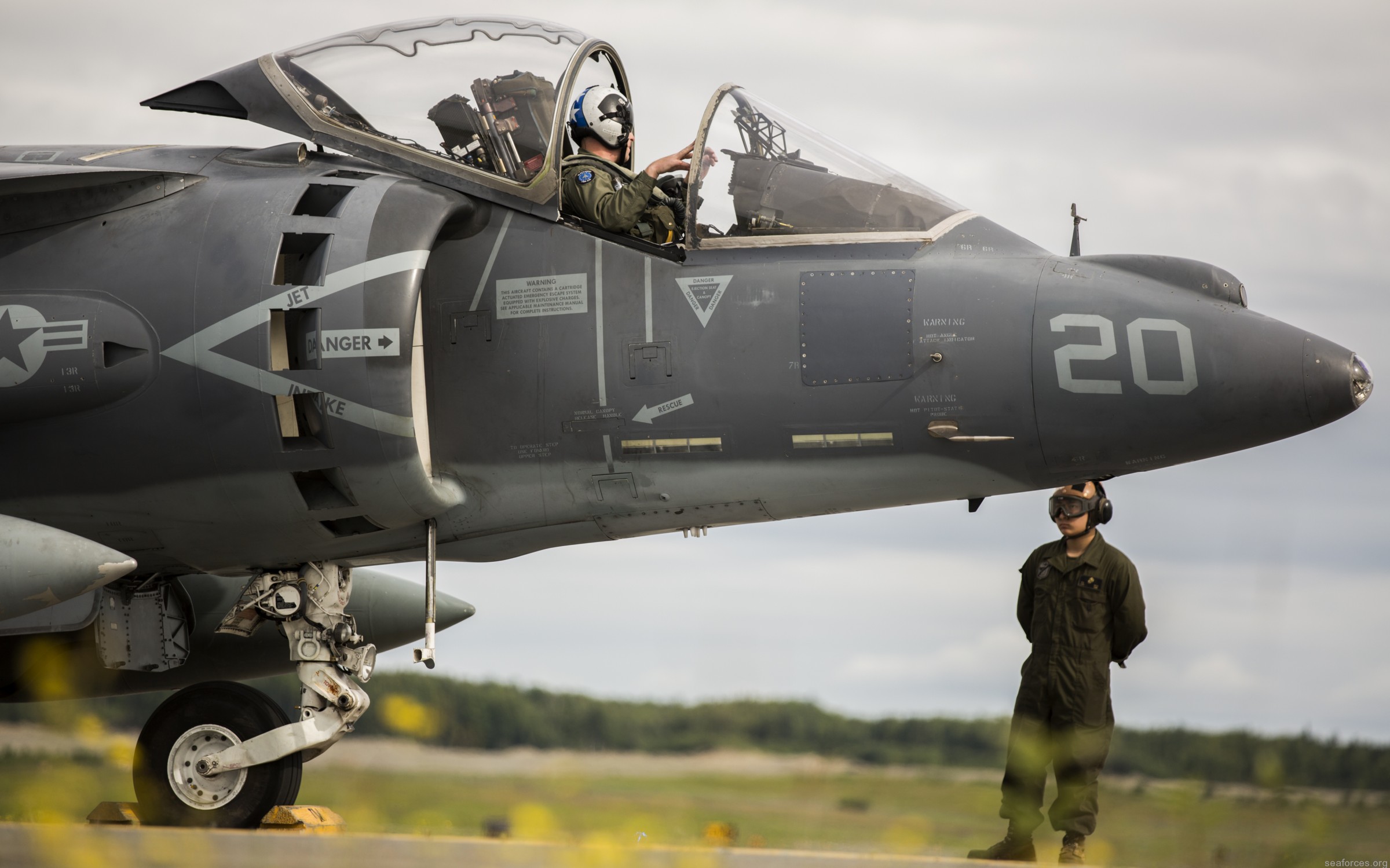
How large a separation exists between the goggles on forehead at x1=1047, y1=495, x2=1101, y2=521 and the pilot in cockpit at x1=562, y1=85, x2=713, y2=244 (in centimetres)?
212

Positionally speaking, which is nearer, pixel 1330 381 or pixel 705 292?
pixel 1330 381

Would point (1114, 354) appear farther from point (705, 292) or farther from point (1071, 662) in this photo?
point (705, 292)

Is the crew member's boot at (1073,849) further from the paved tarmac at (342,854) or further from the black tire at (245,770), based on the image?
the black tire at (245,770)

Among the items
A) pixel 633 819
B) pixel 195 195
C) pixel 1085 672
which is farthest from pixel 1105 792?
pixel 195 195

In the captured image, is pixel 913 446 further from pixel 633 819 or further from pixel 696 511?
pixel 633 819

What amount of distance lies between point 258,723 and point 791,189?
3.51 meters

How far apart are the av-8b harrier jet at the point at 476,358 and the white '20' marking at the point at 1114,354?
0.01m

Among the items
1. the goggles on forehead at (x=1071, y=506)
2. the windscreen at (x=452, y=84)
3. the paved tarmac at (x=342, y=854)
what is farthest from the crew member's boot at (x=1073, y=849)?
the windscreen at (x=452, y=84)

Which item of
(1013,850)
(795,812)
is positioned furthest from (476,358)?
(795,812)

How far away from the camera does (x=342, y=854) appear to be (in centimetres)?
523

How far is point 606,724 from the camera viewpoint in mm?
9844

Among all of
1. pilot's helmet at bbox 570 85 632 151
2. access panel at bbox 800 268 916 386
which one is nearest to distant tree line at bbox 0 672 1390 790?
access panel at bbox 800 268 916 386

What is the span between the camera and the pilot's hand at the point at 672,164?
20.4 feet

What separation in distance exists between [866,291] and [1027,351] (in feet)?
2.39
